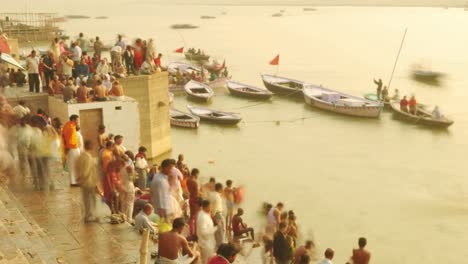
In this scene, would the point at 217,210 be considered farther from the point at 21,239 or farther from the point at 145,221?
the point at 21,239

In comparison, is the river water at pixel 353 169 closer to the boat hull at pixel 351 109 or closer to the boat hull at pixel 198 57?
the boat hull at pixel 351 109

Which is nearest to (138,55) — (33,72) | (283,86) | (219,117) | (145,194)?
(33,72)

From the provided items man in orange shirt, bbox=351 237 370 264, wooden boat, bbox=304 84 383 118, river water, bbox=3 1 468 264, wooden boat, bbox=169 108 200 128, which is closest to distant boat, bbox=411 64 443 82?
river water, bbox=3 1 468 264

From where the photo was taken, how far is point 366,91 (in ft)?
147

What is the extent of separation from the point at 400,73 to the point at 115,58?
4328cm

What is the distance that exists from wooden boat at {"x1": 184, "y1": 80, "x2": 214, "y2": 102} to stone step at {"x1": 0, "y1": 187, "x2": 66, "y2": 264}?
26.0 m

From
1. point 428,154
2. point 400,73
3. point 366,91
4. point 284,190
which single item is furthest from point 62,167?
point 400,73

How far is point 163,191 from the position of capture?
8562mm

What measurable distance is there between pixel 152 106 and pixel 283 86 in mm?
22457

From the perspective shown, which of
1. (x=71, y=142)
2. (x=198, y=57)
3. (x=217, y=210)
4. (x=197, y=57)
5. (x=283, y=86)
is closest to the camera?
(x=217, y=210)

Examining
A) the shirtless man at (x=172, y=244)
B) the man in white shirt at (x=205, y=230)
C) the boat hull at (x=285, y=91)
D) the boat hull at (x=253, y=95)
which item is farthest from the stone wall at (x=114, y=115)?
the boat hull at (x=285, y=91)

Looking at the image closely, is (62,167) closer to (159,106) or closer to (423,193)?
(159,106)

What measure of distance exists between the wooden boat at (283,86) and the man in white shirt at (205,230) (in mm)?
31060

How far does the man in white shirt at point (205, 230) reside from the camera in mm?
8078
